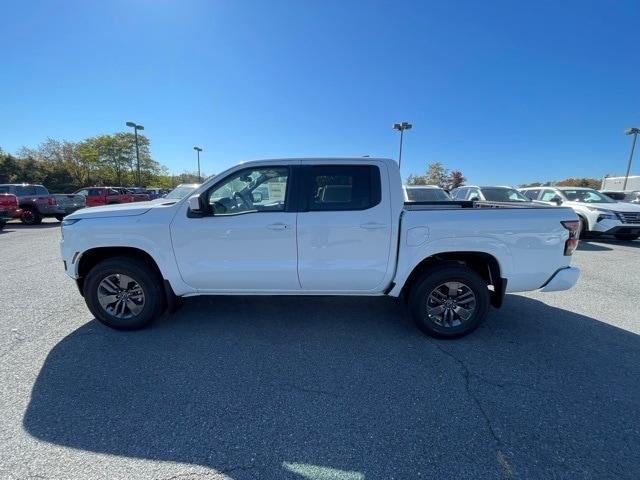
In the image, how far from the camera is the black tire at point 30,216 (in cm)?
1379

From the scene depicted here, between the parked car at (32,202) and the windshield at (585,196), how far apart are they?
71.9 ft

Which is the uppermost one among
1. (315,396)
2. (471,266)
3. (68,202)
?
(68,202)

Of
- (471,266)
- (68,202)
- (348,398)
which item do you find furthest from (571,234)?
(68,202)

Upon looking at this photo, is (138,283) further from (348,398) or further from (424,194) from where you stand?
(424,194)

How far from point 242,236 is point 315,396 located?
1.73 m

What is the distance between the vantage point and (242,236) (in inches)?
130

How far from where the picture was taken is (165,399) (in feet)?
8.08

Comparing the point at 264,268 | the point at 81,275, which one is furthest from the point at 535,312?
the point at 81,275

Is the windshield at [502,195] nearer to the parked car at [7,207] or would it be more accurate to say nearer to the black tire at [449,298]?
the black tire at [449,298]

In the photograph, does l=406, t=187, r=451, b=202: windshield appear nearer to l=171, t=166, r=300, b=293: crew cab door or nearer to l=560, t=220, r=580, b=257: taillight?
l=560, t=220, r=580, b=257: taillight

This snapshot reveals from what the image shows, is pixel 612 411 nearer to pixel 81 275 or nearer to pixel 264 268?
pixel 264 268

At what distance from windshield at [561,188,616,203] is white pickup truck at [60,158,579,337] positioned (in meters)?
10.8

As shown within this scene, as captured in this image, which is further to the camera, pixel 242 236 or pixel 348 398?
pixel 242 236

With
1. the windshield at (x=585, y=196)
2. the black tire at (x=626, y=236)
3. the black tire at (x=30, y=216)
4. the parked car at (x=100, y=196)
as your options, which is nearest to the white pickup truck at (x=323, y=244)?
the black tire at (x=626, y=236)
